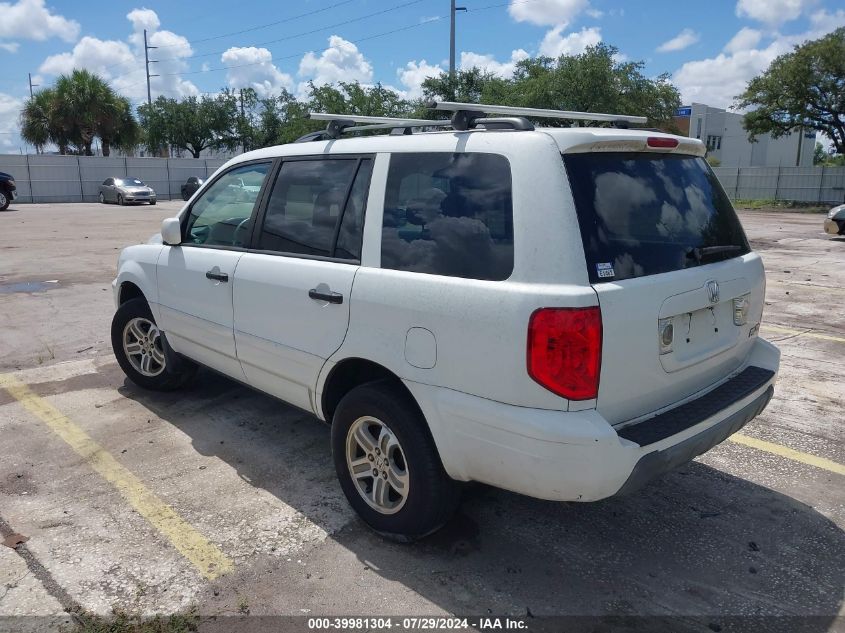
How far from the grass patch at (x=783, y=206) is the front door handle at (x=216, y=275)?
109 ft

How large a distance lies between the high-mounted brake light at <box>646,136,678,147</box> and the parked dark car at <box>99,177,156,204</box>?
34700 mm

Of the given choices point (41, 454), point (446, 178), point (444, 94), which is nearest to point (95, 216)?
point (444, 94)

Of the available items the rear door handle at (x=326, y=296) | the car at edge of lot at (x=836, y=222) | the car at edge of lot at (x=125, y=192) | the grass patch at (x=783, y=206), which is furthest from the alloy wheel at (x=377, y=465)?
the car at edge of lot at (x=125, y=192)

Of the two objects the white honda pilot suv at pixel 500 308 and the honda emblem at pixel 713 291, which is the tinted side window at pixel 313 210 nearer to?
the white honda pilot suv at pixel 500 308

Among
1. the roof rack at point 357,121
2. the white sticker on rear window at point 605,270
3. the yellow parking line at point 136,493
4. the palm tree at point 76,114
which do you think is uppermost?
the palm tree at point 76,114

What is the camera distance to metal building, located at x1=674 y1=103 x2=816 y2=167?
64375 millimetres

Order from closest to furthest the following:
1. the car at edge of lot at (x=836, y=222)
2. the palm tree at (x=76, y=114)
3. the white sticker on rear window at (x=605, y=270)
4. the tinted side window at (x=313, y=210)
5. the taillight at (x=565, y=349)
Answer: the taillight at (x=565, y=349) → the white sticker on rear window at (x=605, y=270) → the tinted side window at (x=313, y=210) → the car at edge of lot at (x=836, y=222) → the palm tree at (x=76, y=114)

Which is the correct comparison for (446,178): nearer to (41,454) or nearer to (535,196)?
(535,196)

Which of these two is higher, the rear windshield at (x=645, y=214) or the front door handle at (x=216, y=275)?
the rear windshield at (x=645, y=214)

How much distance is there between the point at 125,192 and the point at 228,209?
33032mm

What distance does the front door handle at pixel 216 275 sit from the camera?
161 inches

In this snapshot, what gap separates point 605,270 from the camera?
2.67 meters

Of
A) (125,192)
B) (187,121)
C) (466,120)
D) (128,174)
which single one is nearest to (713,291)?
(466,120)

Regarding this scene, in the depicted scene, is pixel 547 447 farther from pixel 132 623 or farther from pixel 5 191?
pixel 5 191
